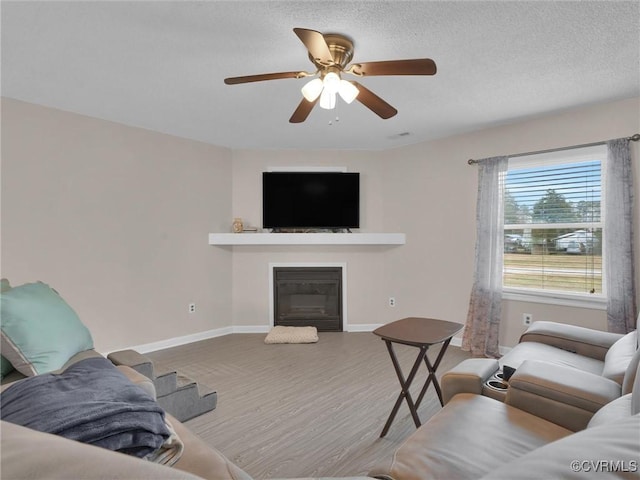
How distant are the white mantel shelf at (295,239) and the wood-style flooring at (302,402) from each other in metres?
1.27

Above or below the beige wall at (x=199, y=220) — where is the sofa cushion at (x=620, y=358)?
below

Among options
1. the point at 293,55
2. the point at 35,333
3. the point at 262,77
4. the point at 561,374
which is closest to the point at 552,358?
the point at 561,374

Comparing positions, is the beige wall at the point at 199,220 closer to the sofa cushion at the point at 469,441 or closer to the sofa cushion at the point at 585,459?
the sofa cushion at the point at 469,441

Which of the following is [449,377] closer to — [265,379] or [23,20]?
[265,379]

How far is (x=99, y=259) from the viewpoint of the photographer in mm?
3475

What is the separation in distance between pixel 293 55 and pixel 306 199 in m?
2.39

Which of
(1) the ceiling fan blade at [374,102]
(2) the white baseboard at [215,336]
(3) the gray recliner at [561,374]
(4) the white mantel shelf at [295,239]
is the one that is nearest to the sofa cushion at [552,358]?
(3) the gray recliner at [561,374]

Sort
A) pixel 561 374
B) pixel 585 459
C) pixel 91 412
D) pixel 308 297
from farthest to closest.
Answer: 1. pixel 308 297
2. pixel 561 374
3. pixel 91 412
4. pixel 585 459

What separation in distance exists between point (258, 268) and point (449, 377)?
330 cm

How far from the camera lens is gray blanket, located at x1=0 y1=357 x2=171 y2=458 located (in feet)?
3.23

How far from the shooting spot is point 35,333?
1706 mm

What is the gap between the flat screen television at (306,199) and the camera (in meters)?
4.52

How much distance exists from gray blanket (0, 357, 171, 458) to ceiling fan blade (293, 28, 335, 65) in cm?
164

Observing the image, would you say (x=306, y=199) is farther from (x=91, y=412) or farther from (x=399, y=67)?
(x=91, y=412)
